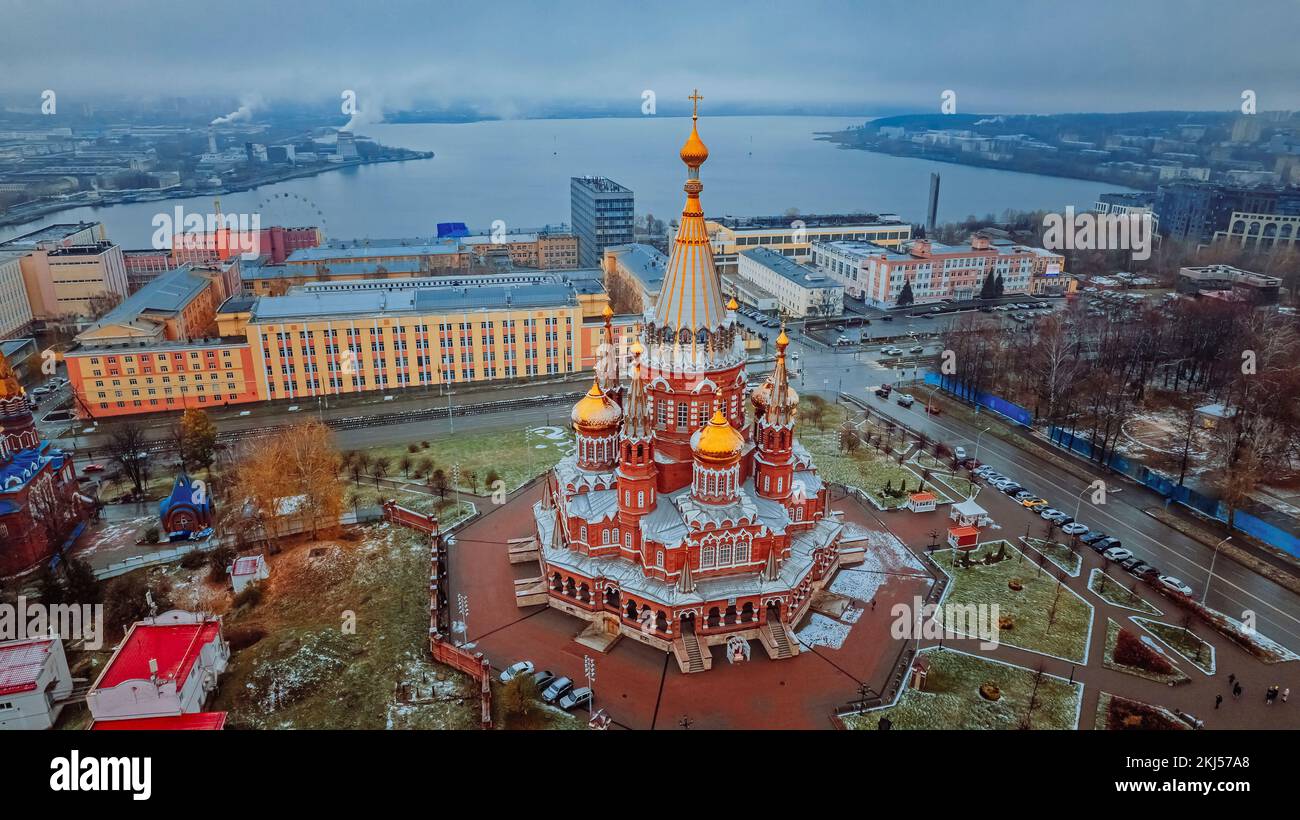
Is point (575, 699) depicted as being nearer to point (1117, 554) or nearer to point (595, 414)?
point (595, 414)

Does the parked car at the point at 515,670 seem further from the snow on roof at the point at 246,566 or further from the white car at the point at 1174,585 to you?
the white car at the point at 1174,585

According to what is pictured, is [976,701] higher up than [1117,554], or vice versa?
[1117,554]

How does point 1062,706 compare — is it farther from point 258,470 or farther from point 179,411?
point 179,411

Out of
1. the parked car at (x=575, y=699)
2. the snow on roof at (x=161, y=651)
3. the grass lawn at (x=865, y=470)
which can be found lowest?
the parked car at (x=575, y=699)

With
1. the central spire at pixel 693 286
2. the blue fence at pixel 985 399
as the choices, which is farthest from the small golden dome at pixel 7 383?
the blue fence at pixel 985 399

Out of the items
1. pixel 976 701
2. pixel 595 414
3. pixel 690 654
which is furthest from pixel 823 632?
pixel 595 414

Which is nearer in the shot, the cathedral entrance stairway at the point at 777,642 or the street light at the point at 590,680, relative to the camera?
the street light at the point at 590,680

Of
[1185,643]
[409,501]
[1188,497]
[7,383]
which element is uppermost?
[7,383]
